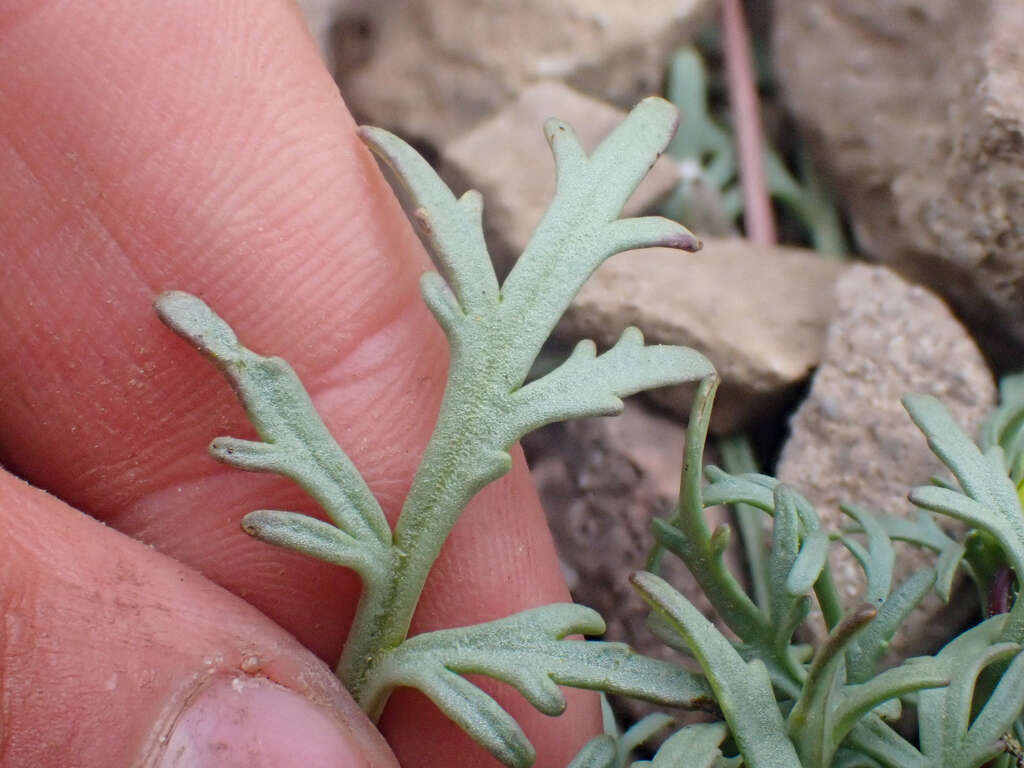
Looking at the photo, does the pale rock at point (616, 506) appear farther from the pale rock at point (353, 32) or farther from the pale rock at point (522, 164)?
the pale rock at point (353, 32)

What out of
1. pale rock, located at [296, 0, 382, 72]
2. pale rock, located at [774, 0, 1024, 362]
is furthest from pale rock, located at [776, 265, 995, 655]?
pale rock, located at [296, 0, 382, 72]

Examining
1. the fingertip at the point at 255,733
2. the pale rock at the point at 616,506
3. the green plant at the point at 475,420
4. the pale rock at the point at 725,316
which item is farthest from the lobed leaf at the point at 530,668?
the pale rock at the point at 725,316

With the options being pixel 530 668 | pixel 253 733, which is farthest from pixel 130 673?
pixel 530 668

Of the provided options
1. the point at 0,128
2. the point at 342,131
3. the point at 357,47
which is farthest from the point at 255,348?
the point at 357,47

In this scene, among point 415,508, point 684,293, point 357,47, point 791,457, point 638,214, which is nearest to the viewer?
point 415,508

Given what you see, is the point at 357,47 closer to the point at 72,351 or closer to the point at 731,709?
the point at 72,351

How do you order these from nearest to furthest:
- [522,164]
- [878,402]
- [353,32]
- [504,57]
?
[878,402], [522,164], [504,57], [353,32]

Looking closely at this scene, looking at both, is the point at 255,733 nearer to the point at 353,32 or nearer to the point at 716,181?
the point at 716,181

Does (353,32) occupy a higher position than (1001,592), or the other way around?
(353,32)
